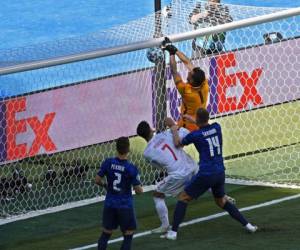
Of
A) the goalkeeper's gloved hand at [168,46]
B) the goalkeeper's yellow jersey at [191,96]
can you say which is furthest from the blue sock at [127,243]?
the goalkeeper's gloved hand at [168,46]

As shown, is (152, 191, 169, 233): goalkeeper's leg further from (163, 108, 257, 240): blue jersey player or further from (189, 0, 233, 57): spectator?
(189, 0, 233, 57): spectator

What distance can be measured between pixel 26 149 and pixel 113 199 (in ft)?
10.9

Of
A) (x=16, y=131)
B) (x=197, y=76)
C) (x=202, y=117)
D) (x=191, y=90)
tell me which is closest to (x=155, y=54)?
(x=191, y=90)

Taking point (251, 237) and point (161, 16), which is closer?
point (251, 237)

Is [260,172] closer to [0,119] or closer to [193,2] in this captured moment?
[193,2]

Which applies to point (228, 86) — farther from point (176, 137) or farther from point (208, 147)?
point (208, 147)

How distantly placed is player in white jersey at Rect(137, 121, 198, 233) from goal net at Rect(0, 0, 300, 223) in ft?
6.79

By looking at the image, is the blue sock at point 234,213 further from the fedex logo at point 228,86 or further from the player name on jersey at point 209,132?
the fedex logo at point 228,86

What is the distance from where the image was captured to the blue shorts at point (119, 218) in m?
11.3

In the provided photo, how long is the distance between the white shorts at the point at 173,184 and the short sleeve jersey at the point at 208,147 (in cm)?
44

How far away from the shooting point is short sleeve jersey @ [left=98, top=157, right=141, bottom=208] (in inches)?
443

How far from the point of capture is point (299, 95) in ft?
55.5

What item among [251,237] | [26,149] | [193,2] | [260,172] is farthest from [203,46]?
[251,237]

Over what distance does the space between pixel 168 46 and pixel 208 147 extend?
218cm
